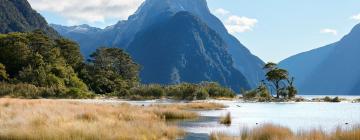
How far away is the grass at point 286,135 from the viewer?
1966 centimetres

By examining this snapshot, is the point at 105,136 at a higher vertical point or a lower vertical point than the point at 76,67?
lower

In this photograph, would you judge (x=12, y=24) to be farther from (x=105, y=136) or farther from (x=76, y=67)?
(x=105, y=136)

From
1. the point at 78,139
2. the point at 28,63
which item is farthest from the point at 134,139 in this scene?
the point at 28,63

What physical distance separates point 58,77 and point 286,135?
98102 millimetres

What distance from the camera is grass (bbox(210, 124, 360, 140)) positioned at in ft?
64.5

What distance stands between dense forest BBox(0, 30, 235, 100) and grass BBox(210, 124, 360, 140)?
2902 inches

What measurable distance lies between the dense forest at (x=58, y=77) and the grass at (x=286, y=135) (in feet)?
242

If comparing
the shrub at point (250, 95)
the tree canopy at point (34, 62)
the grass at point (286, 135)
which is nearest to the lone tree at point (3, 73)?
the tree canopy at point (34, 62)

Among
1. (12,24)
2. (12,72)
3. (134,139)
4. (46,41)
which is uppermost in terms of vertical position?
(12,24)

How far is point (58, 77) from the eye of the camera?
376 ft

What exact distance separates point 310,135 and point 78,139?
9.80m

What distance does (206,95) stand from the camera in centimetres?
10831

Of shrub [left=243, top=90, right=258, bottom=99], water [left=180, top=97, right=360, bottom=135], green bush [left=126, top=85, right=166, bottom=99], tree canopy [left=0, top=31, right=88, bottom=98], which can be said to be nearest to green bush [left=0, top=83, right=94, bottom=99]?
tree canopy [left=0, top=31, right=88, bottom=98]

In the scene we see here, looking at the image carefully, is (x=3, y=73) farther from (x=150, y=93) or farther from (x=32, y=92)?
(x=150, y=93)
